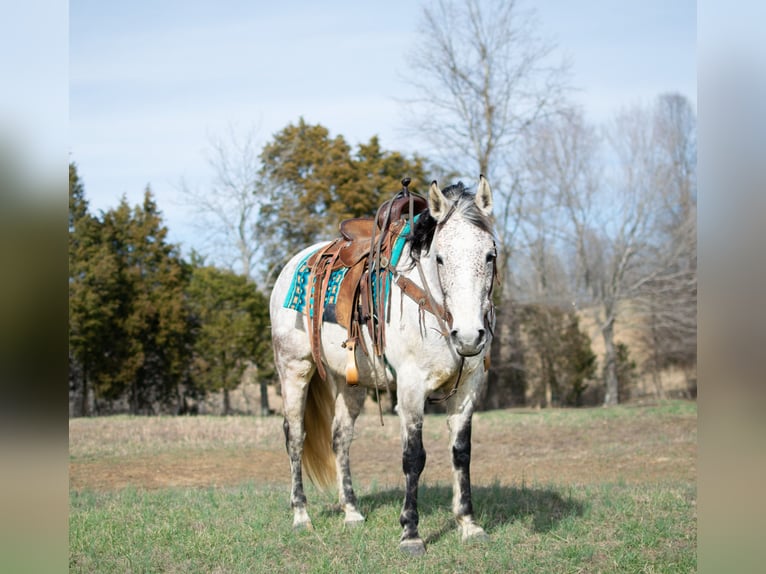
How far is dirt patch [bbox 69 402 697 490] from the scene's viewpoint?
389 inches

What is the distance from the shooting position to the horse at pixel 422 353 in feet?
15.6

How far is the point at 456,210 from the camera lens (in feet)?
16.3

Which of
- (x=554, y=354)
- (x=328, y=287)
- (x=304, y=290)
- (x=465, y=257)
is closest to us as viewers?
(x=465, y=257)

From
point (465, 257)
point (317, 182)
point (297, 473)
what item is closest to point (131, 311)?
point (317, 182)

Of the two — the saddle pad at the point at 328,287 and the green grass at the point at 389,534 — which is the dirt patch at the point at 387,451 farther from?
the saddle pad at the point at 328,287

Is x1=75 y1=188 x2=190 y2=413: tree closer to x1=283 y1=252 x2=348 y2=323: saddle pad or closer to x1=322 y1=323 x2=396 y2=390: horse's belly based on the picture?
x1=283 y1=252 x2=348 y2=323: saddle pad

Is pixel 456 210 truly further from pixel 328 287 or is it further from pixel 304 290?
pixel 304 290

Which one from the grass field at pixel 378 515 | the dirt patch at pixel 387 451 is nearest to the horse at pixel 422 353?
the grass field at pixel 378 515

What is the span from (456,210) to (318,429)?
2672 mm

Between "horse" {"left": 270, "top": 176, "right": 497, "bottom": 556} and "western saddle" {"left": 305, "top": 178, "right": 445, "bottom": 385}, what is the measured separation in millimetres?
43

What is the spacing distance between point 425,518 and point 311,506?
1.29 m

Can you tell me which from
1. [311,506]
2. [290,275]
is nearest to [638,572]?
[311,506]

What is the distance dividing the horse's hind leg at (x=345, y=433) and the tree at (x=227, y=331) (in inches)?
606

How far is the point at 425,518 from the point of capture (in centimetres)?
594
